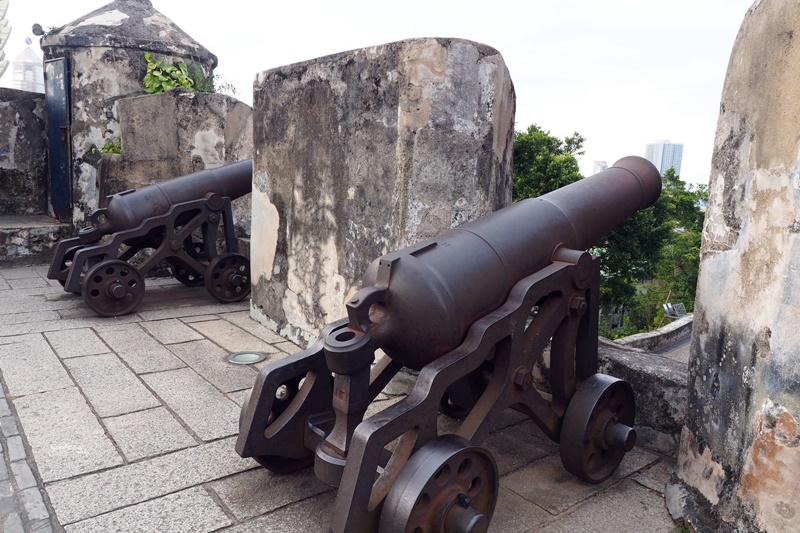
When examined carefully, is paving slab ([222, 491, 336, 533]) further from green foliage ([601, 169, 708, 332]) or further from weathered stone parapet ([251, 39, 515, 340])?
green foliage ([601, 169, 708, 332])

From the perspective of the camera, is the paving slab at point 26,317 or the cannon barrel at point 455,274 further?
the paving slab at point 26,317

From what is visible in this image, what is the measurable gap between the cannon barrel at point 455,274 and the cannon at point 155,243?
364 centimetres

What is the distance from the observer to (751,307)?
6.96 feet

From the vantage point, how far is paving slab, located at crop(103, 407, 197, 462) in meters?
2.80

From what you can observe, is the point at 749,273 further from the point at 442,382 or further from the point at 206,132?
the point at 206,132

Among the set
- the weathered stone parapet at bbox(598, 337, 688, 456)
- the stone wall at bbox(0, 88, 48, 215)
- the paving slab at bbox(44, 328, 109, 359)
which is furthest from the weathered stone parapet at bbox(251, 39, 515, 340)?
the stone wall at bbox(0, 88, 48, 215)

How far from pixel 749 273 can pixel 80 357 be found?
378 cm

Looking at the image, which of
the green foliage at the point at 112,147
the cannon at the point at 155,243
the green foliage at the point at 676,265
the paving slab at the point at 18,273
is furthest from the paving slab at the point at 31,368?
the green foliage at the point at 676,265

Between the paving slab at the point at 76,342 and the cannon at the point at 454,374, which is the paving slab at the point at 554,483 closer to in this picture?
the cannon at the point at 454,374

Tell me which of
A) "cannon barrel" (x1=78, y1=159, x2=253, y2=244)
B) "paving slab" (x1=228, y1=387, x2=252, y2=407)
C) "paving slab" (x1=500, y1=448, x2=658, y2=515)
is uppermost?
"cannon barrel" (x1=78, y1=159, x2=253, y2=244)

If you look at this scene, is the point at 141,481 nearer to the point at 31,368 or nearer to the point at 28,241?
the point at 31,368

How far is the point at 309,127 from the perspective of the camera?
13.8ft

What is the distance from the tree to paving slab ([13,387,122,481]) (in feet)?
58.1

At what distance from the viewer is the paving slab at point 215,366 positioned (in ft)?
12.0
